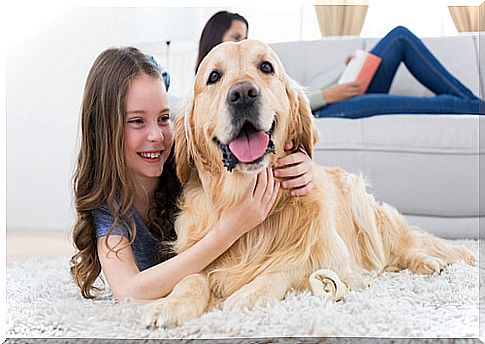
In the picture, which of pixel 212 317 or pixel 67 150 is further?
pixel 67 150

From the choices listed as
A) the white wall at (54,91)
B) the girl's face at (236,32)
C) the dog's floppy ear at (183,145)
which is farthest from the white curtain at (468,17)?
the dog's floppy ear at (183,145)

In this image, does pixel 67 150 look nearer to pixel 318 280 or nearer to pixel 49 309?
pixel 49 309

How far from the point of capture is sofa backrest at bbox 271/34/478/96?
177 centimetres

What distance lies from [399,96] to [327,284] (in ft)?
2.51

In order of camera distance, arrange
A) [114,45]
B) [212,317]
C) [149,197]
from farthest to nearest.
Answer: [114,45] < [149,197] < [212,317]

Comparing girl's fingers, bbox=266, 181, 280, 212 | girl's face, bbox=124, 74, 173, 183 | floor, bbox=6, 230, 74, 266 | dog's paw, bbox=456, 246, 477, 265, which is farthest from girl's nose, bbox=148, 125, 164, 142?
dog's paw, bbox=456, 246, 477, 265

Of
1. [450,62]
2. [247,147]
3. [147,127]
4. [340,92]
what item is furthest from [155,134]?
[450,62]

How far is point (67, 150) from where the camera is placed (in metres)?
1.54

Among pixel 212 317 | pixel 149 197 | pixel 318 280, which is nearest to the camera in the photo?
pixel 212 317

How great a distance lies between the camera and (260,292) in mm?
1133

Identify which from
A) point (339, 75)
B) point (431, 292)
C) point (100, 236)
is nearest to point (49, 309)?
point (100, 236)

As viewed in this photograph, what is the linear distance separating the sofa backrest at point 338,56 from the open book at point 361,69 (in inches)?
1.2

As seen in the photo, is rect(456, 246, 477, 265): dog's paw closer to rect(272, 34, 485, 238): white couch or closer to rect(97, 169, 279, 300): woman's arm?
rect(272, 34, 485, 238): white couch

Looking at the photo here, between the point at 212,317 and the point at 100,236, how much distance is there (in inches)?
12.8
